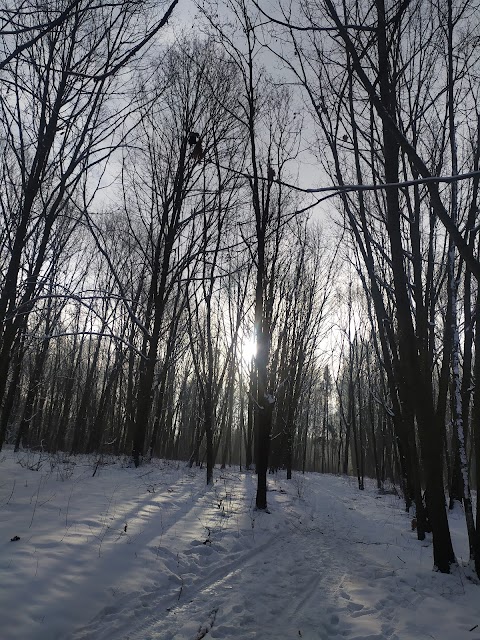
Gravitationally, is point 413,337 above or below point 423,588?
above

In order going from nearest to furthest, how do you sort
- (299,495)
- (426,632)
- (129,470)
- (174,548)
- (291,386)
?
(426,632)
(174,548)
(129,470)
(299,495)
(291,386)

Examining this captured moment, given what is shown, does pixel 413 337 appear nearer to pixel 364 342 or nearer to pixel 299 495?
pixel 299 495

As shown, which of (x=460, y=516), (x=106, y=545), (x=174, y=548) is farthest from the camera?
(x=460, y=516)

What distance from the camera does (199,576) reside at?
12.4 ft

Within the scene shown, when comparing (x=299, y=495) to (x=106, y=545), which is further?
(x=299, y=495)

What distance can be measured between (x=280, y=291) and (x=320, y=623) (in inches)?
414

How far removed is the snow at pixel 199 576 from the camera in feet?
9.03

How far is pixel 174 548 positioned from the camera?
14.0ft

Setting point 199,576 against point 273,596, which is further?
point 199,576

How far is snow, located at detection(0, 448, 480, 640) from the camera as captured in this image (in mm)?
2752

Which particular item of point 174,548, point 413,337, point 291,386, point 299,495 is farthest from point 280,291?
point 174,548

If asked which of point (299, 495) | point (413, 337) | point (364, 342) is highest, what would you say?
point (364, 342)

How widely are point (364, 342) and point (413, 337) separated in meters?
13.6

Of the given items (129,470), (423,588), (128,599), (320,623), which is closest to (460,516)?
(423,588)
